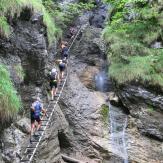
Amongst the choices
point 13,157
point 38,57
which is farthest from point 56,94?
point 13,157

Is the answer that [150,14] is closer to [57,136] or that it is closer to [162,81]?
[162,81]

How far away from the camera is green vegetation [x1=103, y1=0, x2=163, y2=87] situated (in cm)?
2083

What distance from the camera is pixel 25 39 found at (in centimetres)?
1906

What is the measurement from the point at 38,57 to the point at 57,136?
13.9 feet

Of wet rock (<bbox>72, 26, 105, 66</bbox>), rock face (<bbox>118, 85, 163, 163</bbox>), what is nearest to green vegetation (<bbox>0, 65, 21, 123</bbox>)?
rock face (<bbox>118, 85, 163, 163</bbox>)

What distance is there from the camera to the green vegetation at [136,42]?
2083cm

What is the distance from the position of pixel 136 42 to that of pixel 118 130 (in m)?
5.73

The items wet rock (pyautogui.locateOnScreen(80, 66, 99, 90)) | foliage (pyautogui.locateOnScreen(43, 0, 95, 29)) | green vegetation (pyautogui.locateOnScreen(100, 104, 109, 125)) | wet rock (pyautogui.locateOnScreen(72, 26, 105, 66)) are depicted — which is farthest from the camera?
foliage (pyautogui.locateOnScreen(43, 0, 95, 29))

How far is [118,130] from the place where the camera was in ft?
67.5

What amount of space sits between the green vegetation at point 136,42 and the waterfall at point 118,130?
6.11 feet

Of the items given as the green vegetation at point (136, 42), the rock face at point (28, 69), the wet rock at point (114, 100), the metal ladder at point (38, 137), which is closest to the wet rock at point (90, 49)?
the green vegetation at point (136, 42)

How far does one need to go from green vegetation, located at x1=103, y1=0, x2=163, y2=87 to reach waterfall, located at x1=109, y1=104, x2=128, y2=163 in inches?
73.4

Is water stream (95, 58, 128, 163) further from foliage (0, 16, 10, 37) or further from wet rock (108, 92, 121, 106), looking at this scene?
foliage (0, 16, 10, 37)

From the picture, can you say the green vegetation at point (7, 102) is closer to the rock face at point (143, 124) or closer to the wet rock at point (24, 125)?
the wet rock at point (24, 125)
